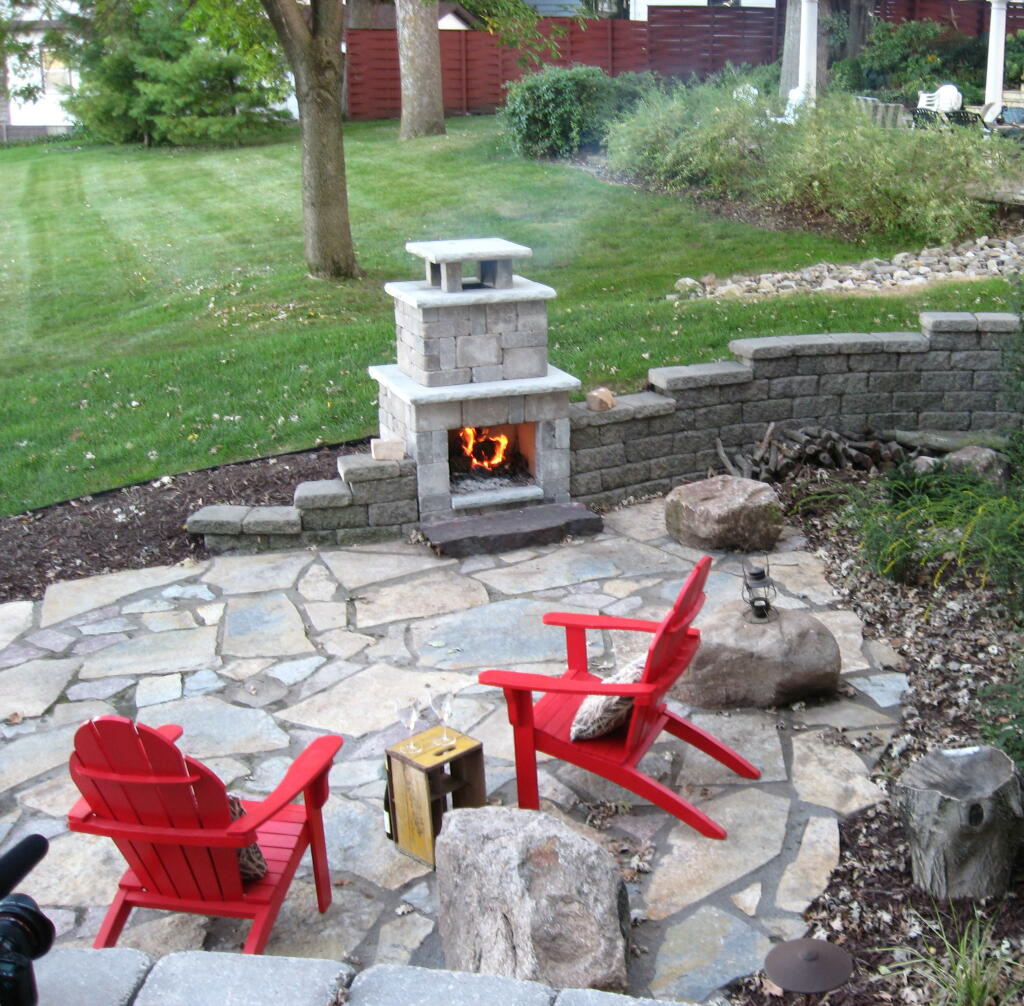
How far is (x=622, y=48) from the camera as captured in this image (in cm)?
2667

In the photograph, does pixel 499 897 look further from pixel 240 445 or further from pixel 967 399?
pixel 967 399

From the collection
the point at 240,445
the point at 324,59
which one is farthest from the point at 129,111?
the point at 240,445

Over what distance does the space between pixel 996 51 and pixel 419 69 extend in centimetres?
953

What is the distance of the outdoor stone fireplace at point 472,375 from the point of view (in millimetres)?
7109

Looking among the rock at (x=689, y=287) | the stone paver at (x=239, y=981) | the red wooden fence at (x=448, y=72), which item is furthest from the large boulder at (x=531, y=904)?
the red wooden fence at (x=448, y=72)

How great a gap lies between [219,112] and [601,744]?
68.3 ft

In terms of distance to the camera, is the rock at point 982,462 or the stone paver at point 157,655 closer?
the stone paver at point 157,655

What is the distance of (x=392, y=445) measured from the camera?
727 cm

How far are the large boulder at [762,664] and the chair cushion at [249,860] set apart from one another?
2.16 m

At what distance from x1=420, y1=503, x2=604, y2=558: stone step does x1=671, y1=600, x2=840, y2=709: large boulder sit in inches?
82.9

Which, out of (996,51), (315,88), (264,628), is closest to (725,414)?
(264,628)

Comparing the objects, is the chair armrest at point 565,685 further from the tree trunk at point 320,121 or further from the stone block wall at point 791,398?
the tree trunk at point 320,121

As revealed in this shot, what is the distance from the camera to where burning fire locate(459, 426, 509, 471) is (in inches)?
308

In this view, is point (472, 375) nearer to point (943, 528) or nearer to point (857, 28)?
point (943, 528)
